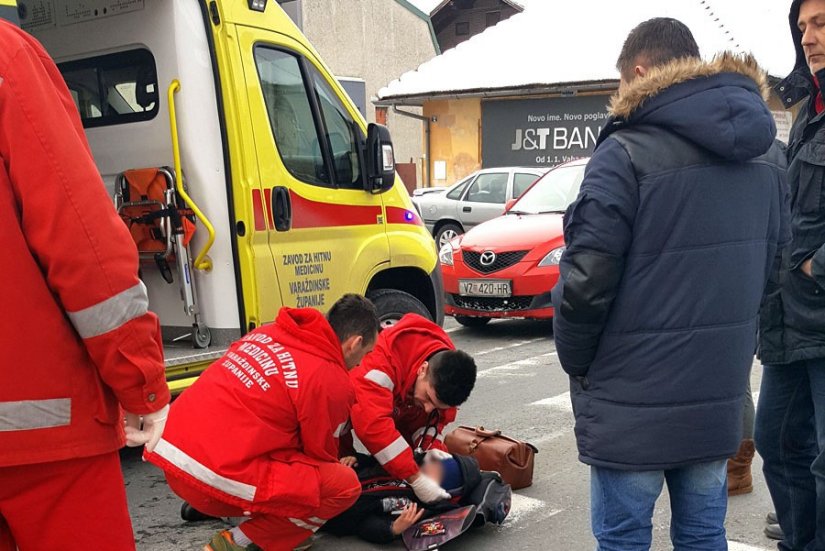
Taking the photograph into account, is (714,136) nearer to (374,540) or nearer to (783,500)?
(783,500)

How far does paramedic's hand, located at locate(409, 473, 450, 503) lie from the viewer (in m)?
3.52

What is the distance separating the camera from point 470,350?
7852 millimetres

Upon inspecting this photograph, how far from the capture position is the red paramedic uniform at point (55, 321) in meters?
1.83

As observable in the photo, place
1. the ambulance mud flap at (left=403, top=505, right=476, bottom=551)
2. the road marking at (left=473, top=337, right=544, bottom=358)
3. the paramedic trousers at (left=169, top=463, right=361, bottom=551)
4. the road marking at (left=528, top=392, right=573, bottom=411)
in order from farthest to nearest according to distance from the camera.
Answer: the road marking at (left=473, top=337, right=544, bottom=358), the road marking at (left=528, top=392, right=573, bottom=411), the ambulance mud flap at (left=403, top=505, right=476, bottom=551), the paramedic trousers at (left=169, top=463, right=361, bottom=551)

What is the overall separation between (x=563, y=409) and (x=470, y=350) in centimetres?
226

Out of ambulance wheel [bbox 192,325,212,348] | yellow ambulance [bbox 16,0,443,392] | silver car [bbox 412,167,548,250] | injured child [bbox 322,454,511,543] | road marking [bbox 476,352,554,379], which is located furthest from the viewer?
silver car [bbox 412,167,548,250]

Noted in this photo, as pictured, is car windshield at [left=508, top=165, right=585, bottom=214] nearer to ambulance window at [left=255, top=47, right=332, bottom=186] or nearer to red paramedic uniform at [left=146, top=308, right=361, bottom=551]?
ambulance window at [left=255, top=47, right=332, bottom=186]

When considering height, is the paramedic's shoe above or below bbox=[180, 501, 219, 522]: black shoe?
above

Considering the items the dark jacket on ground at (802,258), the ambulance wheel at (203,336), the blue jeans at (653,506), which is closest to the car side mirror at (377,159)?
the ambulance wheel at (203,336)

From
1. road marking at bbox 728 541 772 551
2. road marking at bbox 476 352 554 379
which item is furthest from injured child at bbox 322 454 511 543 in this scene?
road marking at bbox 476 352 554 379

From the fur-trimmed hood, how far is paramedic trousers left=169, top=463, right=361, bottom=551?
5.53 ft

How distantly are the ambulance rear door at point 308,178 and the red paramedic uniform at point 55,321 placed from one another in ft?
8.93

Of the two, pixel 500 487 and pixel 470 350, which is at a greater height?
pixel 500 487

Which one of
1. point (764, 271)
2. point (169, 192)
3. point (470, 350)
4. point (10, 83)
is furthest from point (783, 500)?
point (470, 350)
